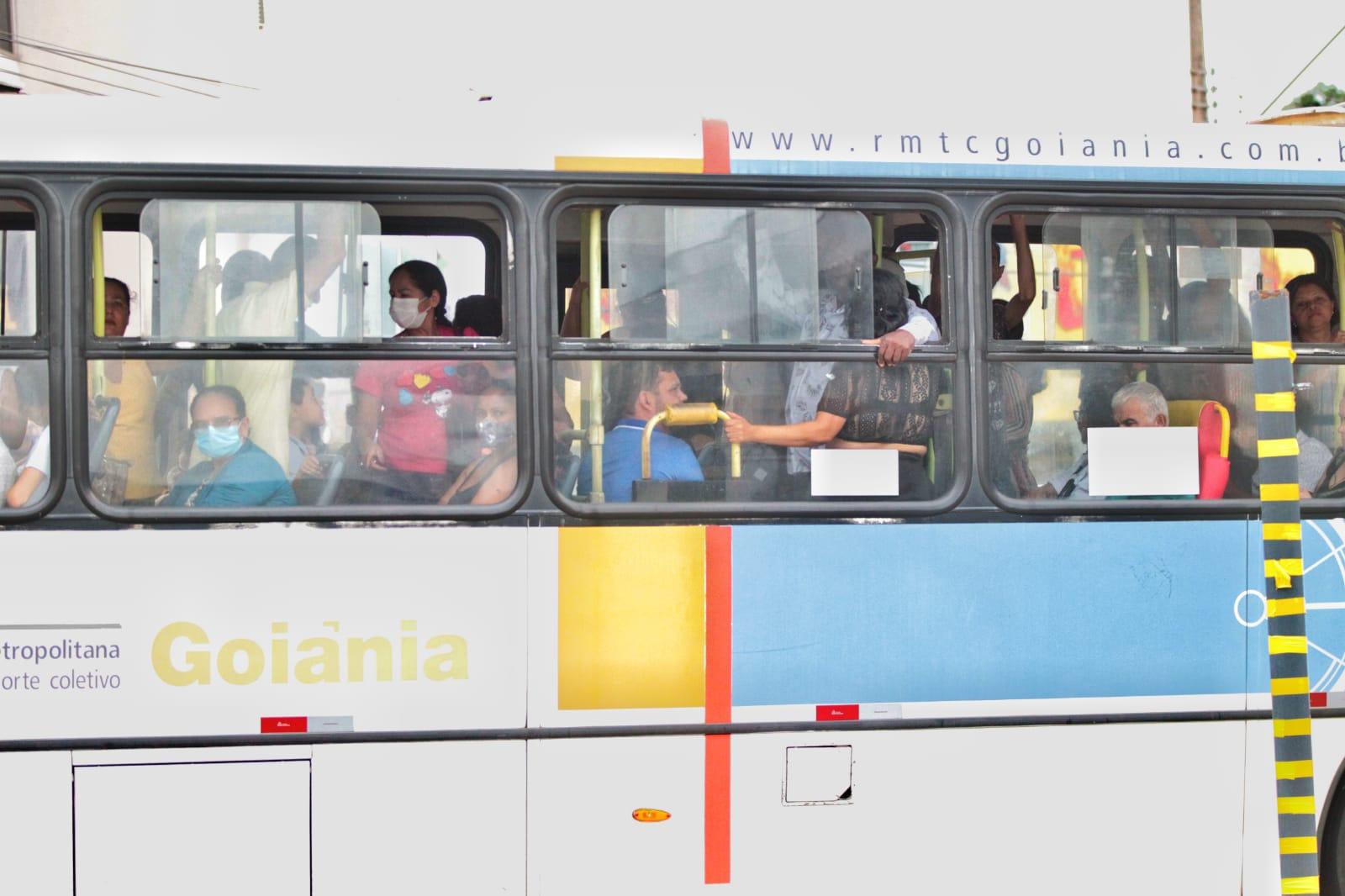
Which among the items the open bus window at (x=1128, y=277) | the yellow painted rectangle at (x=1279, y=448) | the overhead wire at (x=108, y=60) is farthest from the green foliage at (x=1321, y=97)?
Result: the yellow painted rectangle at (x=1279, y=448)

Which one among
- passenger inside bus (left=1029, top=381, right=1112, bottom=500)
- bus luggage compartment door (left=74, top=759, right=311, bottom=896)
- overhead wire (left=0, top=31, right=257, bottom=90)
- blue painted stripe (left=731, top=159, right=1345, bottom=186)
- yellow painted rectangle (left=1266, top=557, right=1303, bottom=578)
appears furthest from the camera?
Result: overhead wire (left=0, top=31, right=257, bottom=90)

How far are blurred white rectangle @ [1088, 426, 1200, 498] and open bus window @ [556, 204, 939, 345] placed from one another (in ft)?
2.47

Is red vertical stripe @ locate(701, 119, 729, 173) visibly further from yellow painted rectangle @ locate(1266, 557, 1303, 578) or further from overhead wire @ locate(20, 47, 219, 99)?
overhead wire @ locate(20, 47, 219, 99)

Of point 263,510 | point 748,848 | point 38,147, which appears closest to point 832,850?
point 748,848

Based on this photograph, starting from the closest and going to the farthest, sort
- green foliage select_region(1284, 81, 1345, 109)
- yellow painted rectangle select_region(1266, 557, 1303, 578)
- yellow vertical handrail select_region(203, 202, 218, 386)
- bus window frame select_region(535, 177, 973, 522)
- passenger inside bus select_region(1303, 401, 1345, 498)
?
yellow painted rectangle select_region(1266, 557, 1303, 578) → yellow vertical handrail select_region(203, 202, 218, 386) → bus window frame select_region(535, 177, 973, 522) → passenger inside bus select_region(1303, 401, 1345, 498) → green foliage select_region(1284, 81, 1345, 109)

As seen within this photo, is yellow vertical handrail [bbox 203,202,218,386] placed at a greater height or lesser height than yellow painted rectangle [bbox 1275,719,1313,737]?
greater

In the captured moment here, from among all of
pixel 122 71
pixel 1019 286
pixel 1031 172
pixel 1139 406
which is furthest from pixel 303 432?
pixel 122 71

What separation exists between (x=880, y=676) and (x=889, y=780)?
1.17 feet

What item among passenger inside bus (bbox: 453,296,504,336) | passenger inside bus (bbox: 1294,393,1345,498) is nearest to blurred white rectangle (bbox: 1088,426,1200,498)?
passenger inside bus (bbox: 1294,393,1345,498)

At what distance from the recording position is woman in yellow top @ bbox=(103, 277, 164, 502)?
13.9ft

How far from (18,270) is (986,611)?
3454 mm

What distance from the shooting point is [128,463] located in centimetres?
427

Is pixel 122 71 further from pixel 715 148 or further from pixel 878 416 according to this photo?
pixel 878 416

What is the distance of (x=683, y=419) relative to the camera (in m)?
4.44
